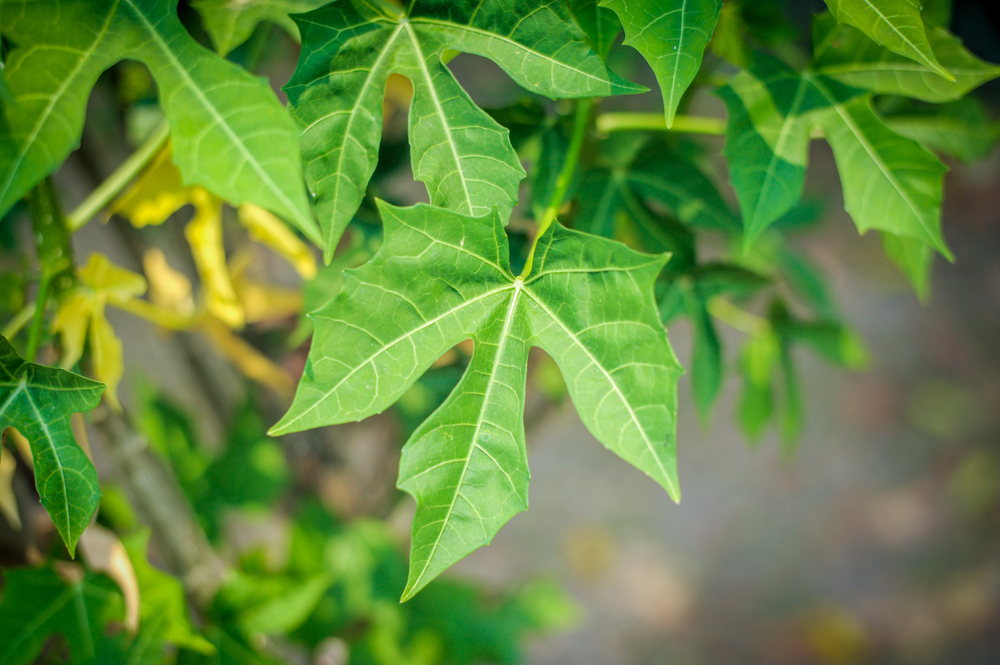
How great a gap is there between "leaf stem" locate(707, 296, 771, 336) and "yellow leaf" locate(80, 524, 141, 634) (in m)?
0.89

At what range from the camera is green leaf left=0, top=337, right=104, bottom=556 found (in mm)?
417

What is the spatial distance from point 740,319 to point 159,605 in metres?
0.94

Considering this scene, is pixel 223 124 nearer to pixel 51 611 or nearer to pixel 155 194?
pixel 155 194

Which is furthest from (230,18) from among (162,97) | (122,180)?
(122,180)

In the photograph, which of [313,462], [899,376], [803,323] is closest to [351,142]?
[803,323]

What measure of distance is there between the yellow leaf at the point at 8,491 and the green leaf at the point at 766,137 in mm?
789

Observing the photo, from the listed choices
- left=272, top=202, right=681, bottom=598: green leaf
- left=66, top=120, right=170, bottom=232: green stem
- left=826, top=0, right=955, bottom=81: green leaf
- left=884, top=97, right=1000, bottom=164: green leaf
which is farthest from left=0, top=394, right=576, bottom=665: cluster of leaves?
left=884, top=97, right=1000, bottom=164: green leaf

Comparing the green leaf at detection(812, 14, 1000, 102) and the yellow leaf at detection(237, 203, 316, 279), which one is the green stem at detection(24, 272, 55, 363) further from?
the green leaf at detection(812, 14, 1000, 102)

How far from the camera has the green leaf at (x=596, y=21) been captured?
1.55 ft

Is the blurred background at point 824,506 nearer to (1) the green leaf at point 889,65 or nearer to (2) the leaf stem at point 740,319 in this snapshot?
(2) the leaf stem at point 740,319

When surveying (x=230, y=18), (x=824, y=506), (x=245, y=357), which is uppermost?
(x=230, y=18)

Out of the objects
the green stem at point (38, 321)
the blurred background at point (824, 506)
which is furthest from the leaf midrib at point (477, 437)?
the blurred background at point (824, 506)

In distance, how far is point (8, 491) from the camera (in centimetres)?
64

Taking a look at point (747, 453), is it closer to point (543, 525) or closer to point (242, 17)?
point (543, 525)
